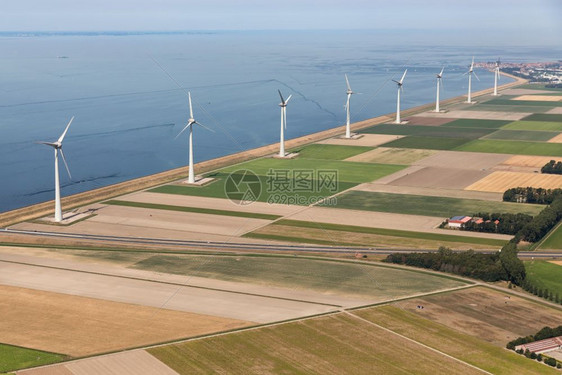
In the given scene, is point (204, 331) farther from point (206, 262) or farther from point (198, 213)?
point (198, 213)

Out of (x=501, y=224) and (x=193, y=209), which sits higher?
(x=501, y=224)

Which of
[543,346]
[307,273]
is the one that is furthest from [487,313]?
[307,273]

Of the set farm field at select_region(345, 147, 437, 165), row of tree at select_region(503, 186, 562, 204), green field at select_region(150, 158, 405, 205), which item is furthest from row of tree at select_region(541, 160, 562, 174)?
Result: green field at select_region(150, 158, 405, 205)

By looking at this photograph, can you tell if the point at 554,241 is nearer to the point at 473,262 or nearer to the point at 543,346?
the point at 473,262

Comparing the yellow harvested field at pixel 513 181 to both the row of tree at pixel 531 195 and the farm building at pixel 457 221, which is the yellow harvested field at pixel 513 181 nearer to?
the row of tree at pixel 531 195

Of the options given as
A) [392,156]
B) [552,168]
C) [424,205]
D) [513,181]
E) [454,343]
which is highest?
[552,168]

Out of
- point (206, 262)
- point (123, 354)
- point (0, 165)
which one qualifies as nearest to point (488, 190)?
point (206, 262)

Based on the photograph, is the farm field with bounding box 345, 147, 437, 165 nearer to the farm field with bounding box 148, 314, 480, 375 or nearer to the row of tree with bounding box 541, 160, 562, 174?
the row of tree with bounding box 541, 160, 562, 174
